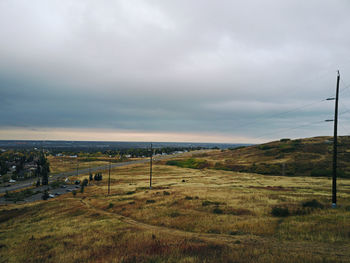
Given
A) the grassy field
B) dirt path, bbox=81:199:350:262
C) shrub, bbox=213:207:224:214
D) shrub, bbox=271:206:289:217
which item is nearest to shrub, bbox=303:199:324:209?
the grassy field

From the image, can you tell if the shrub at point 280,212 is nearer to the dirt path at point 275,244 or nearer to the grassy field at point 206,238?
the grassy field at point 206,238

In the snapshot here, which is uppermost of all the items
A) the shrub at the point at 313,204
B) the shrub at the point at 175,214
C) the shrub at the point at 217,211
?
the shrub at the point at 313,204

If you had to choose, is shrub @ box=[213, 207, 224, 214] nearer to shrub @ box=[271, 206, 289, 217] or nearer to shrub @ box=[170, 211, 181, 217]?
shrub @ box=[170, 211, 181, 217]

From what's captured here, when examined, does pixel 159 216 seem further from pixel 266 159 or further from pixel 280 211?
pixel 266 159

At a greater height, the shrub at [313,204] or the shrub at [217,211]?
the shrub at [313,204]

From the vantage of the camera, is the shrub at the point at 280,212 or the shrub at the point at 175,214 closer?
the shrub at the point at 280,212

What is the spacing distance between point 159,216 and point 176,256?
42.9 feet

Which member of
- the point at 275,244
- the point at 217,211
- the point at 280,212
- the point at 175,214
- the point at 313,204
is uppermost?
the point at 275,244

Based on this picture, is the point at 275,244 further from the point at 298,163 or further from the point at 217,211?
the point at 298,163

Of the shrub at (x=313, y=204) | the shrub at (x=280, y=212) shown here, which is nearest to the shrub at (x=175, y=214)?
the shrub at (x=280, y=212)

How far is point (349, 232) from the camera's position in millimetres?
15086

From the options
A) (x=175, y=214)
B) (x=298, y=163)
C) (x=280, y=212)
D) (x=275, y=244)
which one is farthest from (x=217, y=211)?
(x=298, y=163)

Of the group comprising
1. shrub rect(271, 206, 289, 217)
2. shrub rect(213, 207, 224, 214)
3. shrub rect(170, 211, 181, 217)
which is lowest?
shrub rect(170, 211, 181, 217)

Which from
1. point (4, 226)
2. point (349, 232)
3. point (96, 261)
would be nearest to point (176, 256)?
point (96, 261)
